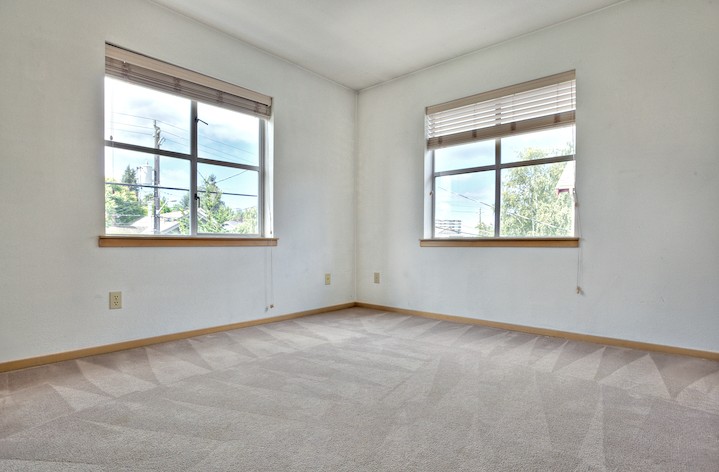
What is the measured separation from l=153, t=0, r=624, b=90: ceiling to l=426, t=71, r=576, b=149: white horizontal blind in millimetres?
456

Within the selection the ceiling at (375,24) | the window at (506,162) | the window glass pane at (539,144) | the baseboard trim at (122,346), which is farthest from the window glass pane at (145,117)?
the window glass pane at (539,144)

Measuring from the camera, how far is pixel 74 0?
2381mm

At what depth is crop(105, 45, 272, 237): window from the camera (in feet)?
8.66

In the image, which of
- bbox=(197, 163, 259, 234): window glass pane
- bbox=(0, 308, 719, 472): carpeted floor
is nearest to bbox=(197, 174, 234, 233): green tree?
bbox=(197, 163, 259, 234): window glass pane

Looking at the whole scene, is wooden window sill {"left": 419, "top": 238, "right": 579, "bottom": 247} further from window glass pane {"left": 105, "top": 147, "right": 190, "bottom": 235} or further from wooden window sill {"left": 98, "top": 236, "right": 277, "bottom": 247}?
window glass pane {"left": 105, "top": 147, "right": 190, "bottom": 235}

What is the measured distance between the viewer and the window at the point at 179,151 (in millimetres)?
2641

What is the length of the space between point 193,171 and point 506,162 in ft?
8.87

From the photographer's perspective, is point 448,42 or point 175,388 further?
point 448,42

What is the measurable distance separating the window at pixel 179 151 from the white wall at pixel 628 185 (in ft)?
6.62

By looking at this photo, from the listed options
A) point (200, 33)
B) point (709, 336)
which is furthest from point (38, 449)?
point (709, 336)

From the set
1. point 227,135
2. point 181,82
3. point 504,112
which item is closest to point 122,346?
point 227,135

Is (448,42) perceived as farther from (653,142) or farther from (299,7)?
(653,142)

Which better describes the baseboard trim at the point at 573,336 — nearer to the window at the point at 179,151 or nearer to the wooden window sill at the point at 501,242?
the wooden window sill at the point at 501,242

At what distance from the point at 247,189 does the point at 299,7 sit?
5.09 feet
